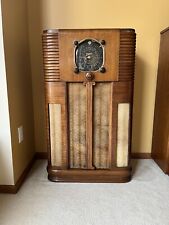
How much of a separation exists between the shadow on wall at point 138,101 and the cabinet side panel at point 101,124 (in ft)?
1.80

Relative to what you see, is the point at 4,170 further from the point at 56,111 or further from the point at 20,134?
the point at 56,111

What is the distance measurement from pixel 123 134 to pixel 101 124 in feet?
0.60

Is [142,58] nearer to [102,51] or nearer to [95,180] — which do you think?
[102,51]

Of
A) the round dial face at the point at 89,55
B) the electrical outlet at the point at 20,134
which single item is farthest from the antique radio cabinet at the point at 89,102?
the electrical outlet at the point at 20,134

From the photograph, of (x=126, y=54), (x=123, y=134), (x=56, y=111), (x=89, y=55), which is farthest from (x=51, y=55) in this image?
(x=123, y=134)

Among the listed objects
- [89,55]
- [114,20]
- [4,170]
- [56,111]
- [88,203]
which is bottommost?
[88,203]

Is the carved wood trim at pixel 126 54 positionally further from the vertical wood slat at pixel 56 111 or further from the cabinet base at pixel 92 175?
the cabinet base at pixel 92 175

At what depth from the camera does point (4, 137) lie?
56.0 inches

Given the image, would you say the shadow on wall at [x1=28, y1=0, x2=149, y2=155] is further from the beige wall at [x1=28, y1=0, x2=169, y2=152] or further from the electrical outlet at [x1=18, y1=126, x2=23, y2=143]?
the electrical outlet at [x1=18, y1=126, x2=23, y2=143]

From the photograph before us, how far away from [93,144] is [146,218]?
595mm

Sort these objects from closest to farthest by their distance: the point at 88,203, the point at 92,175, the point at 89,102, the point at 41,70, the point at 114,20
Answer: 1. the point at 88,203
2. the point at 89,102
3. the point at 92,175
4. the point at 114,20
5. the point at 41,70

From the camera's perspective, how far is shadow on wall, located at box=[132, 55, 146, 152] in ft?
6.14

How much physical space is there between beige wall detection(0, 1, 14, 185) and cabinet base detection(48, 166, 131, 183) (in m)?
0.31

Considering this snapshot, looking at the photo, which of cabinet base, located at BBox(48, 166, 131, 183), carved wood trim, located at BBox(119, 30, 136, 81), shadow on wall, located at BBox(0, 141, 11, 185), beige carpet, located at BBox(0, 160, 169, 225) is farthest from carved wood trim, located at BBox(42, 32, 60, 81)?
beige carpet, located at BBox(0, 160, 169, 225)
